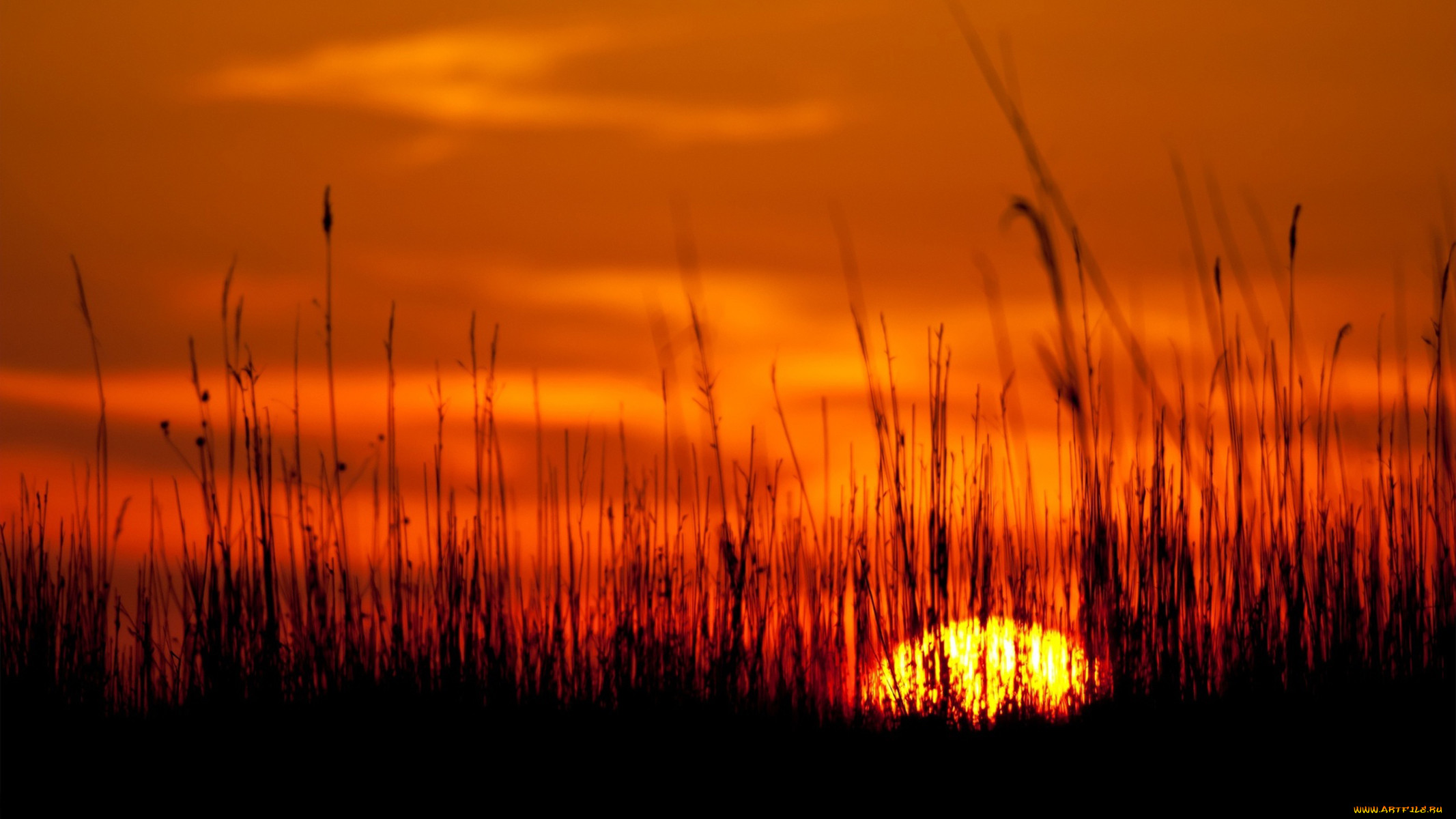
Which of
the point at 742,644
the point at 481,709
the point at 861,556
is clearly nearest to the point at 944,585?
the point at 861,556

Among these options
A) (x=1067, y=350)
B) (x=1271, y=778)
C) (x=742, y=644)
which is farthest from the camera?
(x=742, y=644)

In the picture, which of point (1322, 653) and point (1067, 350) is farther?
point (1322, 653)

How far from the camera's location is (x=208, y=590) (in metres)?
2.61

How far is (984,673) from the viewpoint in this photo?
2.45 meters

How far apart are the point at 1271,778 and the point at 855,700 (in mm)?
768

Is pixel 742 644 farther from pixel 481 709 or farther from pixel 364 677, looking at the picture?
pixel 364 677

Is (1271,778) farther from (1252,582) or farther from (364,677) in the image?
(364,677)

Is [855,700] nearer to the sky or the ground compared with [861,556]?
nearer to the ground

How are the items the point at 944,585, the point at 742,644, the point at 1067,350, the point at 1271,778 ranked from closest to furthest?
the point at 1067,350 → the point at 1271,778 → the point at 944,585 → the point at 742,644

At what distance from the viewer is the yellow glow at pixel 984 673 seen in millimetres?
2447

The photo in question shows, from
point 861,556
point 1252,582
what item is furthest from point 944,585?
point 1252,582

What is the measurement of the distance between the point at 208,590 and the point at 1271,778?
204cm

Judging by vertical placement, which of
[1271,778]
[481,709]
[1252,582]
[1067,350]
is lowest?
[1271,778]

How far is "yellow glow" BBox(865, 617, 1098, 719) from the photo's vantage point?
2447 mm
